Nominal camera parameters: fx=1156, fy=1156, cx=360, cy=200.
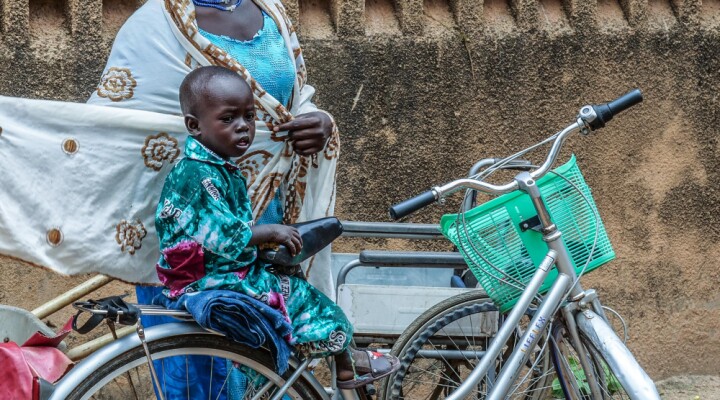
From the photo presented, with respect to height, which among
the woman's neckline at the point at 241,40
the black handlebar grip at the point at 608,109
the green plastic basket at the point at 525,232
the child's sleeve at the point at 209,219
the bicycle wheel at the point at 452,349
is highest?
the woman's neckline at the point at 241,40

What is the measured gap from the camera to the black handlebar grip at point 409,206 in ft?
9.96

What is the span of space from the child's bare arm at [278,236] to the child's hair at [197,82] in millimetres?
355

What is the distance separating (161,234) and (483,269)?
971 mm

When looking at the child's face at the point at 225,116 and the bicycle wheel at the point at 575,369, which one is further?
the bicycle wheel at the point at 575,369

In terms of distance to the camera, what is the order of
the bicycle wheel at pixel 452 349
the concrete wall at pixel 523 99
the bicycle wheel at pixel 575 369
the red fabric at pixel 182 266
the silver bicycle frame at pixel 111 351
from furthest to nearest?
the concrete wall at pixel 523 99, the bicycle wheel at pixel 452 349, the bicycle wheel at pixel 575 369, the red fabric at pixel 182 266, the silver bicycle frame at pixel 111 351

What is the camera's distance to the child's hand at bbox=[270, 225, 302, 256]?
2.98m

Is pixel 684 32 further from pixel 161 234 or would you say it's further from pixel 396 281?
pixel 161 234

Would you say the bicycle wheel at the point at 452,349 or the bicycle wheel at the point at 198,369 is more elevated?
the bicycle wheel at the point at 198,369

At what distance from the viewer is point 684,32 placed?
5.14 metres

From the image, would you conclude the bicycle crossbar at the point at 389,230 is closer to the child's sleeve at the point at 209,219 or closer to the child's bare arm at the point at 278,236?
the child's bare arm at the point at 278,236

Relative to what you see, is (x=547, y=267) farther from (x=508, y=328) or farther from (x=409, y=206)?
(x=409, y=206)

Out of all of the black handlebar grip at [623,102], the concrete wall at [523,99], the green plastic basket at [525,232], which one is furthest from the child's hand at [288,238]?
the concrete wall at [523,99]

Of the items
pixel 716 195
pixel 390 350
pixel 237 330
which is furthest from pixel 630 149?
pixel 237 330

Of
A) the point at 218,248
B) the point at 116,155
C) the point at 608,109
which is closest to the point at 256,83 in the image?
the point at 116,155
